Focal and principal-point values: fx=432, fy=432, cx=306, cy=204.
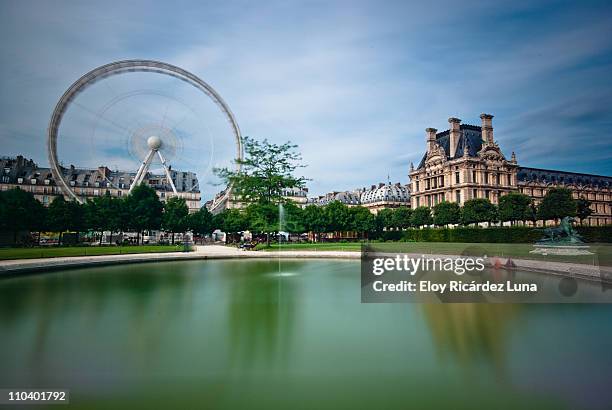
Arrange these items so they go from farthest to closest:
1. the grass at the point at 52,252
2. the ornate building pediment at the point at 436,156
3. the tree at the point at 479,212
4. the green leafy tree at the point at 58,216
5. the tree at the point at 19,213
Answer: the ornate building pediment at the point at 436,156
the tree at the point at 479,212
the green leafy tree at the point at 58,216
the tree at the point at 19,213
the grass at the point at 52,252

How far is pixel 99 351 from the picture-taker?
324 inches

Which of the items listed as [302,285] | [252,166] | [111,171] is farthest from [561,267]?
[111,171]

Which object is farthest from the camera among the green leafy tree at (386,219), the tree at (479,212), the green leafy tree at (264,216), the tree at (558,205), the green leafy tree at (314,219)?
the green leafy tree at (386,219)

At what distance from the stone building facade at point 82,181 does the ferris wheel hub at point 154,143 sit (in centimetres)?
2061

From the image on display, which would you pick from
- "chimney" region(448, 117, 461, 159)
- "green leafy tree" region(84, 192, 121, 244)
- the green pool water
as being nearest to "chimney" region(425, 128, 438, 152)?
"chimney" region(448, 117, 461, 159)

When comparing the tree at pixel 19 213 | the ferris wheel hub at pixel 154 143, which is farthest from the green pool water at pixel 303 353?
the ferris wheel hub at pixel 154 143

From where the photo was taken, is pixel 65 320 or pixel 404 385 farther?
pixel 65 320

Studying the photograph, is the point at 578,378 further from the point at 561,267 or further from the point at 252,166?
the point at 252,166

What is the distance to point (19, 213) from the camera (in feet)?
149

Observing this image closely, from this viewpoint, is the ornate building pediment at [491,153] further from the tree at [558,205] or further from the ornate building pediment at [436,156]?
the tree at [558,205]

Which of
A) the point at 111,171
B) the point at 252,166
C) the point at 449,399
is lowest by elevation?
the point at 449,399

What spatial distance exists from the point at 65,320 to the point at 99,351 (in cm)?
333

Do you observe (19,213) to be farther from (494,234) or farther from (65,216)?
(494,234)

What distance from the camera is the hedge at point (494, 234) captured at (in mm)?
40094
